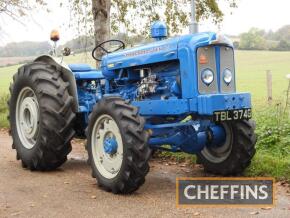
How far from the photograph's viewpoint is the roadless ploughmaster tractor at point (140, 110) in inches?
210

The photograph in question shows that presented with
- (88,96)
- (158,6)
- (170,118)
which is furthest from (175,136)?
(158,6)

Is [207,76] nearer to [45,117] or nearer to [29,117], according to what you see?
[45,117]

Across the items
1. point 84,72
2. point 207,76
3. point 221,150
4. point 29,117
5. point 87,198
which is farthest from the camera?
point 84,72

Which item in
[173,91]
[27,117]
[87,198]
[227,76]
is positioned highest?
[227,76]

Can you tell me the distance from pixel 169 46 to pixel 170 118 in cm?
92

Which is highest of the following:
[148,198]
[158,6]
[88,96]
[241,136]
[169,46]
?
[158,6]

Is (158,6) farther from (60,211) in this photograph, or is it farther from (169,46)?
(60,211)

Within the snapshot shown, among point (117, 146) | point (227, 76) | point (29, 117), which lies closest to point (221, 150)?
point (227, 76)

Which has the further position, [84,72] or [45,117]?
[84,72]

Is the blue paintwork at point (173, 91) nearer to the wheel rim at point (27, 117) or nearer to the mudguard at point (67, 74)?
the mudguard at point (67, 74)

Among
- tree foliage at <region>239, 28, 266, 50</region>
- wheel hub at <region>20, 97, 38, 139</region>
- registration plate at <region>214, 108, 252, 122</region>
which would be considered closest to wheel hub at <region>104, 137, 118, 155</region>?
registration plate at <region>214, 108, 252, 122</region>

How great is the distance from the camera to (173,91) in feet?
18.8

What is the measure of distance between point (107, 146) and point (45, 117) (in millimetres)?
1195

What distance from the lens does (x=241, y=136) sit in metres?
6.09
